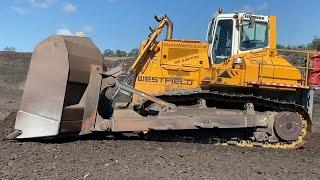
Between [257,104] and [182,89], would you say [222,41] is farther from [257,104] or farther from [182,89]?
[257,104]

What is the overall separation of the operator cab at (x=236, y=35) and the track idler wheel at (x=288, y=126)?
5.50ft

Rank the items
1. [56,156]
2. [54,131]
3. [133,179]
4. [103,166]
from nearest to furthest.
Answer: [133,179] → [103,166] → [56,156] → [54,131]

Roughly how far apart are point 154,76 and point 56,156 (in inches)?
158

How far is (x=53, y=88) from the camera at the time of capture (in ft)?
31.9

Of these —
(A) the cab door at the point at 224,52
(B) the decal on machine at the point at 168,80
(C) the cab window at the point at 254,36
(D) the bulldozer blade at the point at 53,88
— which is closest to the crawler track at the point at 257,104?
(A) the cab door at the point at 224,52

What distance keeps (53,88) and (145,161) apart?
262 cm

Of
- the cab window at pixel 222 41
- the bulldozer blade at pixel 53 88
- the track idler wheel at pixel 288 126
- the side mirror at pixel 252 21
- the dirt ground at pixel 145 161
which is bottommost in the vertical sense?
the dirt ground at pixel 145 161

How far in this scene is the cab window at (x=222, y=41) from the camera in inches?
460

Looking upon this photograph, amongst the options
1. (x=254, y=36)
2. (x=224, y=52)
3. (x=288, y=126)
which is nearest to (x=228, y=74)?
(x=224, y=52)

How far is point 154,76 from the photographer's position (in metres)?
11.7

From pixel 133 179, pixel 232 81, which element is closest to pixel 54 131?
pixel 133 179

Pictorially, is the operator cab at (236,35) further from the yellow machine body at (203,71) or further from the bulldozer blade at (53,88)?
the bulldozer blade at (53,88)

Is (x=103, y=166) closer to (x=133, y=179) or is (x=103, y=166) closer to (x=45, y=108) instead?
(x=133, y=179)

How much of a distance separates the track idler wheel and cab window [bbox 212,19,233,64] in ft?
6.07
